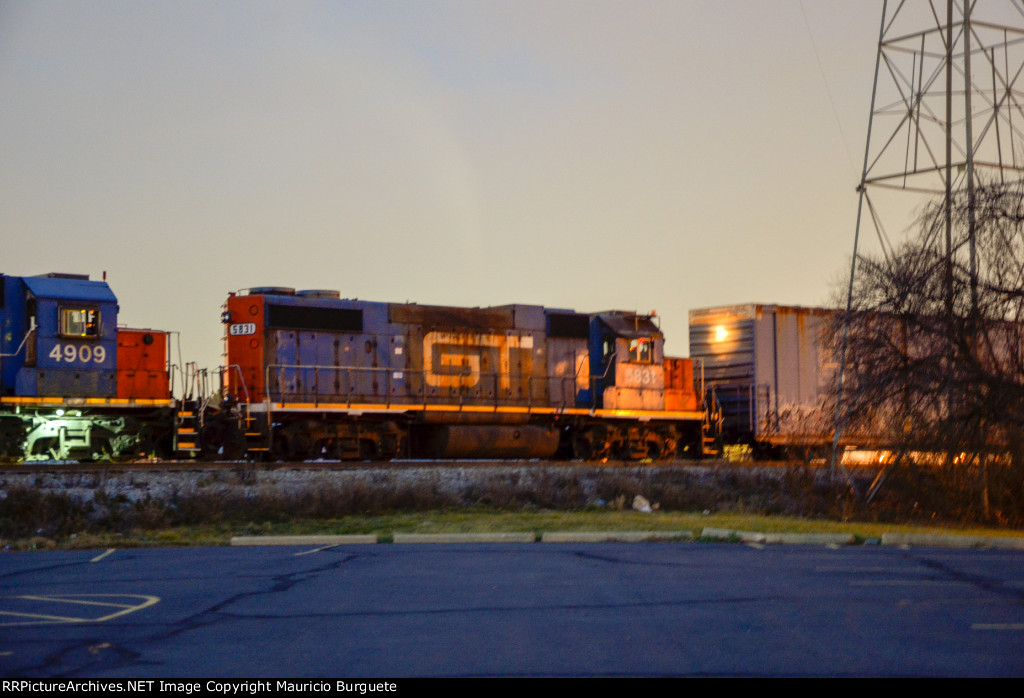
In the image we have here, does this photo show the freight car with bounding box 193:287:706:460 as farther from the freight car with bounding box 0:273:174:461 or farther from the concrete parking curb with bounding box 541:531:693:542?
the concrete parking curb with bounding box 541:531:693:542

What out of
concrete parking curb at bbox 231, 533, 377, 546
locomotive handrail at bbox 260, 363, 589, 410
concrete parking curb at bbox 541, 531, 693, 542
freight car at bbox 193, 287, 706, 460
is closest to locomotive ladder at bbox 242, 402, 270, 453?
freight car at bbox 193, 287, 706, 460

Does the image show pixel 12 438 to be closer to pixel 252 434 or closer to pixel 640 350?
pixel 252 434

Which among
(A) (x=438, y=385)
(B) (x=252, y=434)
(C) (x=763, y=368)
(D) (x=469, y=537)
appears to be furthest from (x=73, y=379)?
(C) (x=763, y=368)

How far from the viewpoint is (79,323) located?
21.5 meters

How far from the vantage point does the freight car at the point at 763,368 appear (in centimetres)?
2780

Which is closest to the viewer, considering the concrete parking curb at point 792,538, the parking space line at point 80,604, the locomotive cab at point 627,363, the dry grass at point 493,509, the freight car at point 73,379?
the parking space line at point 80,604

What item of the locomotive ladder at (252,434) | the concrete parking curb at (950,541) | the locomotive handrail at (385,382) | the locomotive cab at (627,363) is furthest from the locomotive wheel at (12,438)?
the concrete parking curb at (950,541)

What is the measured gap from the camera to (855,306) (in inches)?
701

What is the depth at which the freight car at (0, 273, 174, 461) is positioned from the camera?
815 inches

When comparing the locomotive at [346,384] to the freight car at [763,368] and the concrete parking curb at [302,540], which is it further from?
the concrete parking curb at [302,540]

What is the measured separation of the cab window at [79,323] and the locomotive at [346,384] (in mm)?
30

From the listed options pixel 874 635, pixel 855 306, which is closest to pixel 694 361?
pixel 855 306

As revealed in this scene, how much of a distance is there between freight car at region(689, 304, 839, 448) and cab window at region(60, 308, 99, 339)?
16.1m

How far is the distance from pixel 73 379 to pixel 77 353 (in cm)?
58
